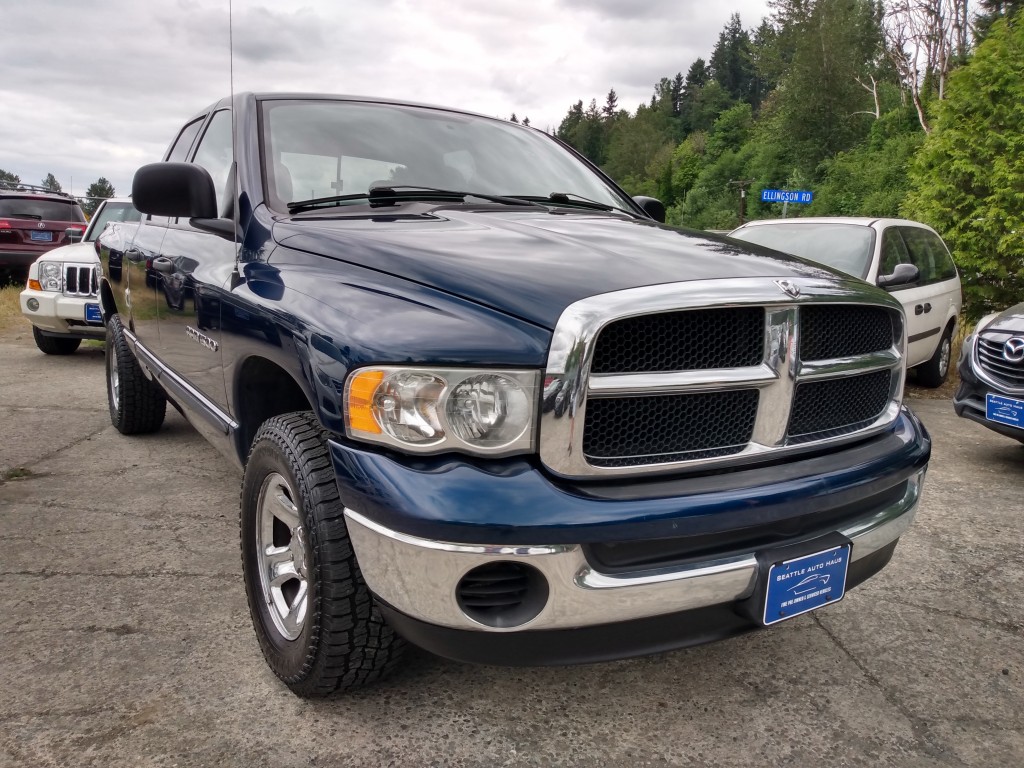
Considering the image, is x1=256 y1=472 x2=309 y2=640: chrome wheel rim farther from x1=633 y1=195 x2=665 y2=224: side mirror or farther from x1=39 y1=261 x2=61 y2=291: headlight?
x1=39 y1=261 x2=61 y2=291: headlight

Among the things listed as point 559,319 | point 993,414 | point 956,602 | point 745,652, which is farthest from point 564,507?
point 993,414

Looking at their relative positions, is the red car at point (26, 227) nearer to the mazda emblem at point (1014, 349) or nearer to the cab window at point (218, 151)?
the cab window at point (218, 151)

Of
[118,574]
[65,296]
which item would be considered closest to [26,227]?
[65,296]

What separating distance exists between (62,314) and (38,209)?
637 cm

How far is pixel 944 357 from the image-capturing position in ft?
24.9

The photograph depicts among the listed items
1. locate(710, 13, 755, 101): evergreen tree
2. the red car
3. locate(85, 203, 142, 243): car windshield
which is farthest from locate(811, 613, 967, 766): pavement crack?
locate(710, 13, 755, 101): evergreen tree

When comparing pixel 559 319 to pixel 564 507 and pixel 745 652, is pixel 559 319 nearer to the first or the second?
pixel 564 507

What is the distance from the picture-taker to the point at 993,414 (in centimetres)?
446

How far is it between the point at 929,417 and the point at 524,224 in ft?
16.3

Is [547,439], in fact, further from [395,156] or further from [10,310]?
[10,310]

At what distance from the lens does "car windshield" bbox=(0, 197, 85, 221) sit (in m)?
12.3


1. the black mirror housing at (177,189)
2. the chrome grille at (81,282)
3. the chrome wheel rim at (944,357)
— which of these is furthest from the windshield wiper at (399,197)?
the chrome wheel rim at (944,357)

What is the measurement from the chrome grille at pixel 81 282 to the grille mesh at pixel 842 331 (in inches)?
286

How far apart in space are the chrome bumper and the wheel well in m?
0.74
